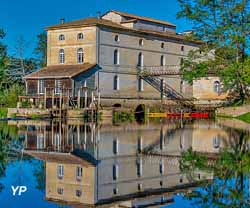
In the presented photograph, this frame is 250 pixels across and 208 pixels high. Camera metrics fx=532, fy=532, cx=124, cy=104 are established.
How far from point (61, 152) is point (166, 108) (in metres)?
35.5

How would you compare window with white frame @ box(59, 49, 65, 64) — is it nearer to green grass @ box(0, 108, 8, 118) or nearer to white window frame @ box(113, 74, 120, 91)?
white window frame @ box(113, 74, 120, 91)

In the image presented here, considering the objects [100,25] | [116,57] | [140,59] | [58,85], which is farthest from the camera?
[140,59]

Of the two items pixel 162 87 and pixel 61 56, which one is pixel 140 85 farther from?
pixel 61 56

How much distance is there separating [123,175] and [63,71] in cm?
3527

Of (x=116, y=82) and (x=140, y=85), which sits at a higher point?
(x=116, y=82)

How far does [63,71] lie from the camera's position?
1811 inches

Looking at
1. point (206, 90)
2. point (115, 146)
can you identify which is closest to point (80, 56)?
point (206, 90)

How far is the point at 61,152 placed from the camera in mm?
15695

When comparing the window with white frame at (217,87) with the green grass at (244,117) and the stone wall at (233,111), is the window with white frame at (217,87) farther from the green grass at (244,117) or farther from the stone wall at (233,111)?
the green grass at (244,117)

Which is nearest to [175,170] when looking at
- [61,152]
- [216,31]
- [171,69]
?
[61,152]

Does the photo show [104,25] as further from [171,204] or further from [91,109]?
[171,204]

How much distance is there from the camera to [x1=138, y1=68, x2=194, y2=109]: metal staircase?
5259 centimetres

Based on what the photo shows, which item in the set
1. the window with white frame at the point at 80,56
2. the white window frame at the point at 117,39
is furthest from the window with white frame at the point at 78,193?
the white window frame at the point at 117,39

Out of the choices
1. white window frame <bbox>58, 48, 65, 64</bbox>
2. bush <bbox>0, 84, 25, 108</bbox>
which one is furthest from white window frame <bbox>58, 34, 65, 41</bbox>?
bush <bbox>0, 84, 25, 108</bbox>
